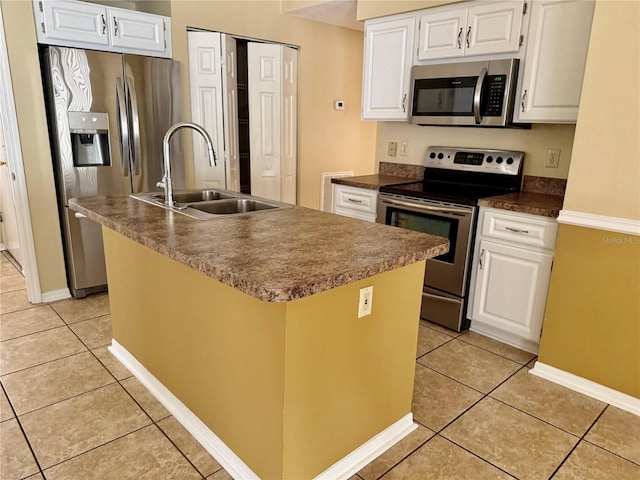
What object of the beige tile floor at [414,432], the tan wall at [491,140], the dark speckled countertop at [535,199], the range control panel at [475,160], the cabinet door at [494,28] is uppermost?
the cabinet door at [494,28]

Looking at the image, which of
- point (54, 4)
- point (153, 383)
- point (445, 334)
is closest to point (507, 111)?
point (445, 334)

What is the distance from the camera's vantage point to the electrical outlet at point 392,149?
146 inches

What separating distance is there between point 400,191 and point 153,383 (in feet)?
6.23

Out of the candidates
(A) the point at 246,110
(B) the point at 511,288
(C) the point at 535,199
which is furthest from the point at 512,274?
(A) the point at 246,110

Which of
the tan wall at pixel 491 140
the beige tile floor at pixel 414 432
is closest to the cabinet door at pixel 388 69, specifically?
the tan wall at pixel 491 140

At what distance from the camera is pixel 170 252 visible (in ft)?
4.87

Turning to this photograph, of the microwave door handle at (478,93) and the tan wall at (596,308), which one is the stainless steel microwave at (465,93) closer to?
the microwave door handle at (478,93)

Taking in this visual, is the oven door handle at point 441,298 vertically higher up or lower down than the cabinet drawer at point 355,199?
lower down

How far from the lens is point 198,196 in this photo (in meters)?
2.59

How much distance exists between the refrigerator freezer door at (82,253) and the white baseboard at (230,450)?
1.43m

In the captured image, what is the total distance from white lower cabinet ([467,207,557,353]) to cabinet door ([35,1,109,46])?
279cm

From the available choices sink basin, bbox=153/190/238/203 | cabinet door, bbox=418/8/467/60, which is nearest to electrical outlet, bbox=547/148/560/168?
cabinet door, bbox=418/8/467/60

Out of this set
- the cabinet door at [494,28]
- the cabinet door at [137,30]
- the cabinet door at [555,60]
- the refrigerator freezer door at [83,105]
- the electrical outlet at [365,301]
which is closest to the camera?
the electrical outlet at [365,301]

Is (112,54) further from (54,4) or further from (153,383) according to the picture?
(153,383)
